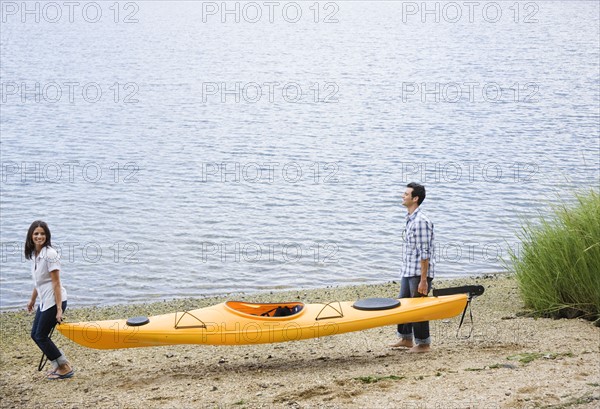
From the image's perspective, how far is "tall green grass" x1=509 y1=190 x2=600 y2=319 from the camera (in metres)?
8.87

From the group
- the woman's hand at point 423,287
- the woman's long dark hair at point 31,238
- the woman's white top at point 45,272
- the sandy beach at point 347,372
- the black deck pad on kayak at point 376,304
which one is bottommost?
the sandy beach at point 347,372

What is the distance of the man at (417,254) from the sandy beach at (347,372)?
0.25 m

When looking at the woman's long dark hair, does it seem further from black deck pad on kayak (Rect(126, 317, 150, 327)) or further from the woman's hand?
the woman's hand

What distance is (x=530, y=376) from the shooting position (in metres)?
7.10

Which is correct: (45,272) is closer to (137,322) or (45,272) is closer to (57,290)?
(57,290)

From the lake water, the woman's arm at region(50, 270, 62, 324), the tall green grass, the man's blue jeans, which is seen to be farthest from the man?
the woman's arm at region(50, 270, 62, 324)

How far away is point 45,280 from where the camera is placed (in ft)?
25.1

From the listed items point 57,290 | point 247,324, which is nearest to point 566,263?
point 247,324

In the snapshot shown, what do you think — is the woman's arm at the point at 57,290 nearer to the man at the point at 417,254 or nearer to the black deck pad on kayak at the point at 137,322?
the black deck pad on kayak at the point at 137,322

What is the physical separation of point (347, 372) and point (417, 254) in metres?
1.25

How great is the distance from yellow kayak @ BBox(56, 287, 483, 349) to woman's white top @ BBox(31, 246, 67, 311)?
35cm

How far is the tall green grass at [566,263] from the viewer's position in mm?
8867

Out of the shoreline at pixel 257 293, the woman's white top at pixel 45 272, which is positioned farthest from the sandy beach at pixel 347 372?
the shoreline at pixel 257 293

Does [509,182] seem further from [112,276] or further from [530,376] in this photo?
[530,376]
